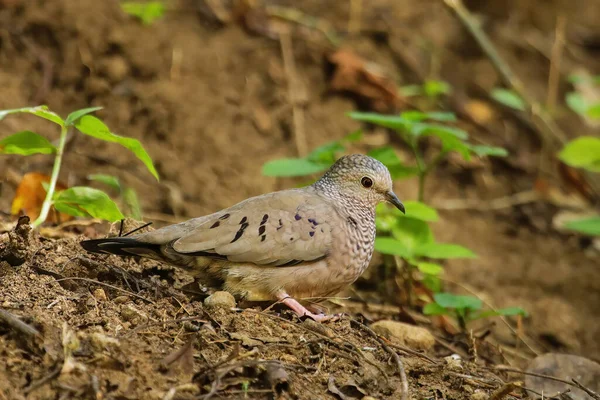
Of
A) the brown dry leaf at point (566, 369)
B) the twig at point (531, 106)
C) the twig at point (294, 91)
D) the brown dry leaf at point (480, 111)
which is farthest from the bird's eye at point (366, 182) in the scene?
Result: the brown dry leaf at point (480, 111)

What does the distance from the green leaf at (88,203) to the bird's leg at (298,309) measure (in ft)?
2.62

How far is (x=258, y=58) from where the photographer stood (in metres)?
7.58

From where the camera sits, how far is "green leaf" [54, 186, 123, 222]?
3865mm

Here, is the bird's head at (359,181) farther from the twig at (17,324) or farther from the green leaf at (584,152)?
the green leaf at (584,152)

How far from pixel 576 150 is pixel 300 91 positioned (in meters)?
2.41

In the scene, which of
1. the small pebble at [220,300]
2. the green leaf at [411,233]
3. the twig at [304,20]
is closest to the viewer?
the small pebble at [220,300]

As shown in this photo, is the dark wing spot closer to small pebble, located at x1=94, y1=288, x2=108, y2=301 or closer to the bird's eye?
small pebble, located at x1=94, y1=288, x2=108, y2=301

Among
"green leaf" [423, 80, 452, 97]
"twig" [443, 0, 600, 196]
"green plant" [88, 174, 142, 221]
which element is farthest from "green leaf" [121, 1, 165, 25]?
"green plant" [88, 174, 142, 221]

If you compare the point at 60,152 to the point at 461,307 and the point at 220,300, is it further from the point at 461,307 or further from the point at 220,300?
the point at 461,307

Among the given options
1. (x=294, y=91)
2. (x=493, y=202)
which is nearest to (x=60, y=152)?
(x=294, y=91)

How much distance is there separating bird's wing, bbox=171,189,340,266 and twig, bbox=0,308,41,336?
0.83 m

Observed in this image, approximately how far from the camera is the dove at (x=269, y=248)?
3668 millimetres

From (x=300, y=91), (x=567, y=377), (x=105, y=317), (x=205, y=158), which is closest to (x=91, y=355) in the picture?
(x=105, y=317)

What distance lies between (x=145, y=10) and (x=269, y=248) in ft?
13.1
